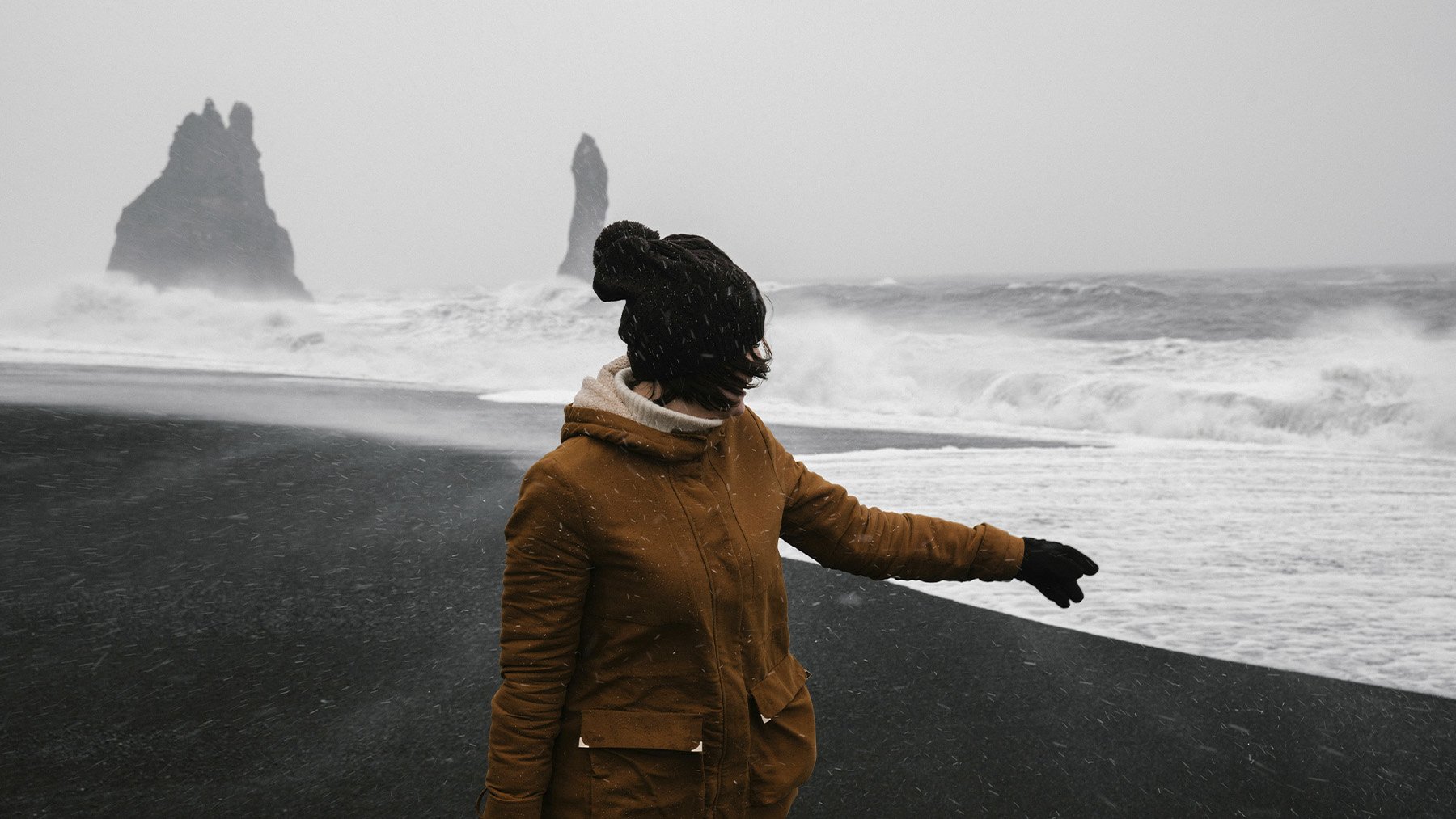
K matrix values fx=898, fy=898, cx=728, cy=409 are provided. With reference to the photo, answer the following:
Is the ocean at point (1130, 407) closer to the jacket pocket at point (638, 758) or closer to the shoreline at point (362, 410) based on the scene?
the shoreline at point (362, 410)

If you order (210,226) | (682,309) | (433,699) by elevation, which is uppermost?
(210,226)

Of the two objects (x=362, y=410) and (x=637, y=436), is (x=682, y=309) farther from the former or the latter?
(x=362, y=410)

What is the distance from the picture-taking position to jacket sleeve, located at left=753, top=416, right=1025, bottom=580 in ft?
6.00

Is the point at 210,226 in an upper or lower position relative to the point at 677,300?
upper

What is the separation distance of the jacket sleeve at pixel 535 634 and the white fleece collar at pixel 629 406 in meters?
0.15

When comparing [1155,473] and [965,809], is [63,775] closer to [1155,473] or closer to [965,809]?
[965,809]

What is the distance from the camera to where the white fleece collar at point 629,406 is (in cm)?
147

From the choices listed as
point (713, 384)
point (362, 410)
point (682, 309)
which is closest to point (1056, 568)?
point (713, 384)

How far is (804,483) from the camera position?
183 centimetres

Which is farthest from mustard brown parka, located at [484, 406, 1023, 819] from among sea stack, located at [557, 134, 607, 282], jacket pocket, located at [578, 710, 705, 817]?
sea stack, located at [557, 134, 607, 282]

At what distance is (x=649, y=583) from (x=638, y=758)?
0.30 meters

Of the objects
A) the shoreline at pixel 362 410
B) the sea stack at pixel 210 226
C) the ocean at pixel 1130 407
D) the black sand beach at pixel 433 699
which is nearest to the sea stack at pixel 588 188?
the sea stack at pixel 210 226

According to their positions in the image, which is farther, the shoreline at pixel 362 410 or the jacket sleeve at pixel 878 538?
the shoreline at pixel 362 410

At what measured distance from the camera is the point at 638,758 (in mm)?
1509
